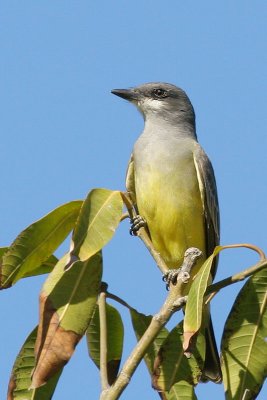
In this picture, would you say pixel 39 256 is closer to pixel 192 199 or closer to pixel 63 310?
pixel 63 310

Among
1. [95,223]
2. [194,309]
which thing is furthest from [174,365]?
[95,223]

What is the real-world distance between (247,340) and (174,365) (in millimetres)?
390

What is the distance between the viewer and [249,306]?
3539 mm

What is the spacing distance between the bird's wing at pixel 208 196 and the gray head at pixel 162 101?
2.19 feet

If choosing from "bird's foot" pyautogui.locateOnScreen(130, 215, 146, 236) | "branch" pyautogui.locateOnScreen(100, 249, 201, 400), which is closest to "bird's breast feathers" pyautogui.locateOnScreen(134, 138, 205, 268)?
"bird's foot" pyautogui.locateOnScreen(130, 215, 146, 236)

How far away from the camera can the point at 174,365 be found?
368 centimetres

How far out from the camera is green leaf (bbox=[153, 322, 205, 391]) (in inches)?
142

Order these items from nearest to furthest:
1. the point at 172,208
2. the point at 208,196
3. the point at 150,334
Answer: the point at 150,334, the point at 172,208, the point at 208,196

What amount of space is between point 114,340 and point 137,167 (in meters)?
2.22

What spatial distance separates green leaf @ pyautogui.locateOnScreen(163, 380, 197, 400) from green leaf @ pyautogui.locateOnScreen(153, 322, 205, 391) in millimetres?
34

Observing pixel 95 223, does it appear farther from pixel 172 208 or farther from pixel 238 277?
pixel 172 208

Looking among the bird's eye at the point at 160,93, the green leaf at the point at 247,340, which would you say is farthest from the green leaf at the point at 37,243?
the bird's eye at the point at 160,93

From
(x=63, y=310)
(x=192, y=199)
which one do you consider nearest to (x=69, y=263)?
(x=63, y=310)

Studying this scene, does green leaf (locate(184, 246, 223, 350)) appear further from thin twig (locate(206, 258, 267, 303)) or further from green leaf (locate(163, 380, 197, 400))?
green leaf (locate(163, 380, 197, 400))
